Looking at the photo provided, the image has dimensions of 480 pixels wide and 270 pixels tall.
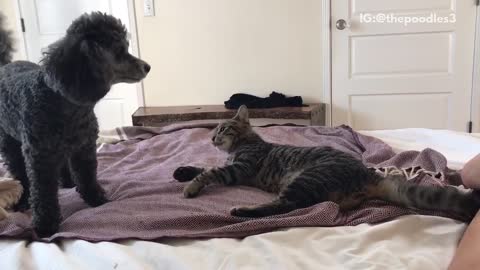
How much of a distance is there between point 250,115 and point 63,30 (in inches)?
67.4

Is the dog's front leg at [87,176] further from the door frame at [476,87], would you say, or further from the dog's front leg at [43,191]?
the door frame at [476,87]

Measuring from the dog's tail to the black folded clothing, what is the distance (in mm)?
1770

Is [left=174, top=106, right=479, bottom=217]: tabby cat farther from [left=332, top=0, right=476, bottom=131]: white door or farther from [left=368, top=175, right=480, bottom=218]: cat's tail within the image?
[left=332, top=0, right=476, bottom=131]: white door

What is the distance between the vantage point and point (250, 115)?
314 cm

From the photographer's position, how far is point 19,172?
1.49m

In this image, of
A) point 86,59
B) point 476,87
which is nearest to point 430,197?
point 86,59

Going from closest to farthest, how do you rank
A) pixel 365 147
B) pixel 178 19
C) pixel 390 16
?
pixel 365 147
pixel 390 16
pixel 178 19

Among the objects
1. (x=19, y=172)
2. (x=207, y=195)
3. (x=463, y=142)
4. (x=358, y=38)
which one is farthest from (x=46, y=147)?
(x=358, y=38)

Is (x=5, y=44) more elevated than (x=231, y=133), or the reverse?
(x=5, y=44)

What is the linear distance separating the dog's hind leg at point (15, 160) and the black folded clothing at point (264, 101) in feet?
6.13

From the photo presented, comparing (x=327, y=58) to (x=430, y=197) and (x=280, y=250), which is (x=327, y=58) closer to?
(x=430, y=197)

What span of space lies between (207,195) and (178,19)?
88.4 inches

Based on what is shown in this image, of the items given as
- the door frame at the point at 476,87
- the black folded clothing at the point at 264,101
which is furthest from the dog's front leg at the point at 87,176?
the door frame at the point at 476,87

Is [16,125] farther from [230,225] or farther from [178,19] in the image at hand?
[178,19]
